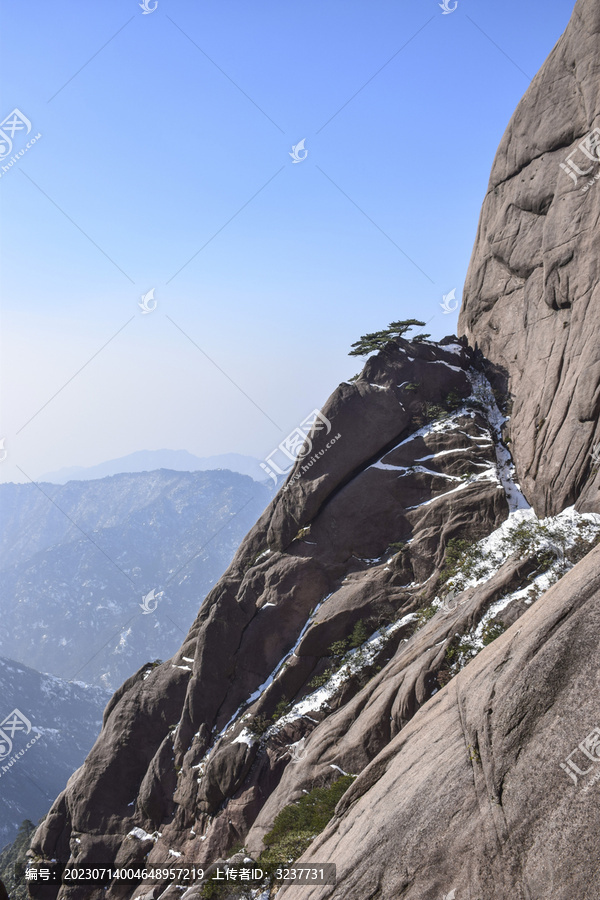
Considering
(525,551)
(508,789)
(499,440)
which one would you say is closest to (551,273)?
(499,440)

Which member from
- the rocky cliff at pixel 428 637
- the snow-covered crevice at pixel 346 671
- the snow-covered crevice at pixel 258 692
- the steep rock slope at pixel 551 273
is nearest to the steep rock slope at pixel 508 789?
the rocky cliff at pixel 428 637

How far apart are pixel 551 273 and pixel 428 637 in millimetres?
20062

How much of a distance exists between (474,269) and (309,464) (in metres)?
18.9

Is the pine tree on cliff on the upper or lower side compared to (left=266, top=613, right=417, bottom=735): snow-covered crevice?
upper

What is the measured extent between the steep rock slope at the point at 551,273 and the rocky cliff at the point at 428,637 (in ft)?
0.50

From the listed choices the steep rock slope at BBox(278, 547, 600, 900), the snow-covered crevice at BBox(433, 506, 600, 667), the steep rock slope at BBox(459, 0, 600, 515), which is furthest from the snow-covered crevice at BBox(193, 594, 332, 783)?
the steep rock slope at BBox(278, 547, 600, 900)

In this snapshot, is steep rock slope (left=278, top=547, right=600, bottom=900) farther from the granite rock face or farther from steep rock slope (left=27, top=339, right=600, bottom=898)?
the granite rock face

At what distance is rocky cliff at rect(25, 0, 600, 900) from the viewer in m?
13.3

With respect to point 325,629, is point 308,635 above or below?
above

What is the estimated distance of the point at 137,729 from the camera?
38312 millimetres

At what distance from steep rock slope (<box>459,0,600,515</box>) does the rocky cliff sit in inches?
6.0

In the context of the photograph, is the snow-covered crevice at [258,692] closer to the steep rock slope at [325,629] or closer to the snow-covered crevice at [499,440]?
the steep rock slope at [325,629]

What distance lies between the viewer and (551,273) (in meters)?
30.0

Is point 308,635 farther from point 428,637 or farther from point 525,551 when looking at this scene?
point 525,551
